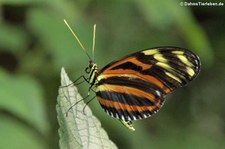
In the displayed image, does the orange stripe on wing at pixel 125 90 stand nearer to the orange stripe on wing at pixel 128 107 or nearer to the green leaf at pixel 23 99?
the orange stripe on wing at pixel 128 107

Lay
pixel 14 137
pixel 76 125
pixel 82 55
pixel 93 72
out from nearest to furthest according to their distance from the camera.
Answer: pixel 76 125, pixel 93 72, pixel 14 137, pixel 82 55

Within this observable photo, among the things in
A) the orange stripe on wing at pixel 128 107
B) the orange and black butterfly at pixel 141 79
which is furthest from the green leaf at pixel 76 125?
the orange stripe on wing at pixel 128 107

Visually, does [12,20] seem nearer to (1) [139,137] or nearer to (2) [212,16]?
(1) [139,137]

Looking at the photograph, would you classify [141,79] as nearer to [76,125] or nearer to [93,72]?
[93,72]

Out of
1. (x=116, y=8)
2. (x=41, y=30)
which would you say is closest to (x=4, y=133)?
(x=41, y=30)

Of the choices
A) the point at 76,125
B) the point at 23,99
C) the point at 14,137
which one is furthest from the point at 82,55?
the point at 76,125
